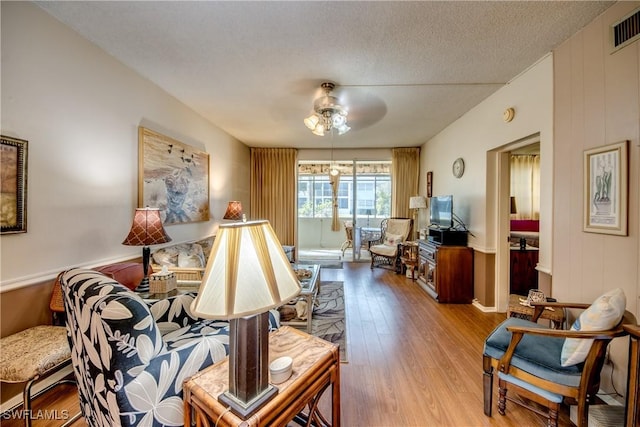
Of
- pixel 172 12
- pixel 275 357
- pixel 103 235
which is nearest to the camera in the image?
pixel 275 357

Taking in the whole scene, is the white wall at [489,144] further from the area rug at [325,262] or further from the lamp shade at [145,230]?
the lamp shade at [145,230]

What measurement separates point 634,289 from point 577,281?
392 millimetres

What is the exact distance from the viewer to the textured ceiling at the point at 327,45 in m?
1.69

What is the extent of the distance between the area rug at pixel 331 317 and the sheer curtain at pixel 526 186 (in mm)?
4319

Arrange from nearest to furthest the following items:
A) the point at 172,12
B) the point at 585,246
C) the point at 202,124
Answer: the point at 172,12
the point at 585,246
the point at 202,124

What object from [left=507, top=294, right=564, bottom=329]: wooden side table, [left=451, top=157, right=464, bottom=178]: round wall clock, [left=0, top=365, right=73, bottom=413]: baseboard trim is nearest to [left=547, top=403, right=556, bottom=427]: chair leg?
[left=507, top=294, right=564, bottom=329]: wooden side table

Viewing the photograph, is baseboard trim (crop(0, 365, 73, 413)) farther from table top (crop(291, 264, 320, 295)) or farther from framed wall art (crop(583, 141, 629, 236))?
framed wall art (crop(583, 141, 629, 236))

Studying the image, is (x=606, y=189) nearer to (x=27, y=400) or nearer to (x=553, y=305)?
(x=553, y=305)

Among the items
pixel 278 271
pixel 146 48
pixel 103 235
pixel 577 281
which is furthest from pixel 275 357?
pixel 146 48

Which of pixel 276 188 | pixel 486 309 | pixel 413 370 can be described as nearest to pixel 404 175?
pixel 276 188

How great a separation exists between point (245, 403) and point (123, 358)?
0.53 meters

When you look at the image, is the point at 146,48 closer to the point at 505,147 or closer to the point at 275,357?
the point at 275,357

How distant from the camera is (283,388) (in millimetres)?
979

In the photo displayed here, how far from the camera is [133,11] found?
171 cm
